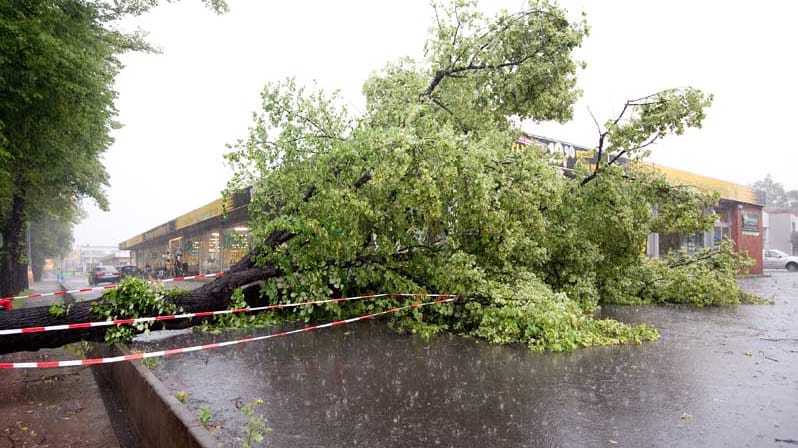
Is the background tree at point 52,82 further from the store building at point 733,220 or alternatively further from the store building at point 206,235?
the store building at point 733,220

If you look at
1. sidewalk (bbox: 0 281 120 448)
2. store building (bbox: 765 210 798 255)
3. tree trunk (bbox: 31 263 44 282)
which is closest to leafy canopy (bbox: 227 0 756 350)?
sidewalk (bbox: 0 281 120 448)

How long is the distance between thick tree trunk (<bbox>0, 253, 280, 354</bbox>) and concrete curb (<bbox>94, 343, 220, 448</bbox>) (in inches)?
48.4

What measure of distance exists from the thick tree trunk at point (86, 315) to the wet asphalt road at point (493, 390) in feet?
2.07

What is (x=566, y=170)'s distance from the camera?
51.8 feet

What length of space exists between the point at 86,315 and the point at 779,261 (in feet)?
139

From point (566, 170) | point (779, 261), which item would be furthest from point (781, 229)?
point (566, 170)

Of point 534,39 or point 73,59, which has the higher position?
point 534,39

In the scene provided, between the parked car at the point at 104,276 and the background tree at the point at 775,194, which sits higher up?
the background tree at the point at 775,194

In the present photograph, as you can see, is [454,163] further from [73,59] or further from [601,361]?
[73,59]

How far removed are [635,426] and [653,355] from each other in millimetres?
3082

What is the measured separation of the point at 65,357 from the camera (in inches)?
348

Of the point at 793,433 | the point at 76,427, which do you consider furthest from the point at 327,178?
the point at 793,433

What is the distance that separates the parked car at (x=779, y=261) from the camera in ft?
114

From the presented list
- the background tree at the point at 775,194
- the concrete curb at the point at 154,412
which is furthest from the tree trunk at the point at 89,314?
the background tree at the point at 775,194
